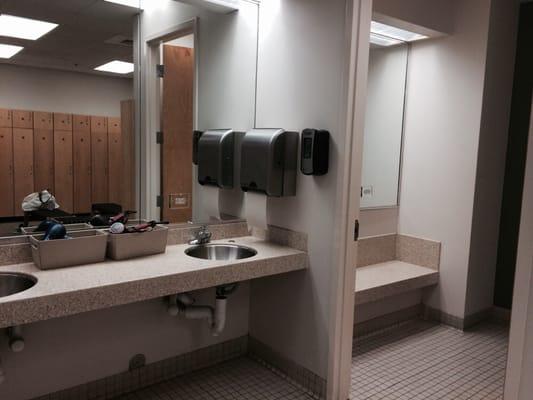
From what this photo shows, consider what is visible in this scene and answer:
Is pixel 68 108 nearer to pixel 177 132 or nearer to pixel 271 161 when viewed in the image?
pixel 177 132

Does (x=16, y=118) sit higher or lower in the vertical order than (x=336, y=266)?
higher

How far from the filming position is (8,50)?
215cm

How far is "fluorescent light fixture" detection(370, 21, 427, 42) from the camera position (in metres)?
3.34

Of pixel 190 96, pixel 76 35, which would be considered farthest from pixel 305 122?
pixel 76 35

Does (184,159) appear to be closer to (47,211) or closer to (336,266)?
(47,211)

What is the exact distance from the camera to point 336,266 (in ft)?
7.72

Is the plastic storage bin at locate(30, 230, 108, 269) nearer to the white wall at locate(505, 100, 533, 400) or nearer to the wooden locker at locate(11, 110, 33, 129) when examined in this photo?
the wooden locker at locate(11, 110, 33, 129)

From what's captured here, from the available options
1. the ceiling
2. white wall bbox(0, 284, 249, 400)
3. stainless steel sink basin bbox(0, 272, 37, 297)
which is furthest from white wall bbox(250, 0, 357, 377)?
stainless steel sink basin bbox(0, 272, 37, 297)

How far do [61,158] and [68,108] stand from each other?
0.28m

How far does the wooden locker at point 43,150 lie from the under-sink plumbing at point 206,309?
920mm

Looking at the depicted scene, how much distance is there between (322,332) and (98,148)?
5.39 feet

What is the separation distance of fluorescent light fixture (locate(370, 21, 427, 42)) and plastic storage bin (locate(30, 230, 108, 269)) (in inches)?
99.5

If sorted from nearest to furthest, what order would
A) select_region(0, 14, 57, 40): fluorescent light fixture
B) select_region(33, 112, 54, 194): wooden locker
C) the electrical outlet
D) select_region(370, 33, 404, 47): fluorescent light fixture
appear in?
select_region(0, 14, 57, 40): fluorescent light fixture → select_region(33, 112, 54, 194): wooden locker → the electrical outlet → select_region(370, 33, 404, 47): fluorescent light fixture

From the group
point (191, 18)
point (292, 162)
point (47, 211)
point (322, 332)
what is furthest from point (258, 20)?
point (322, 332)
